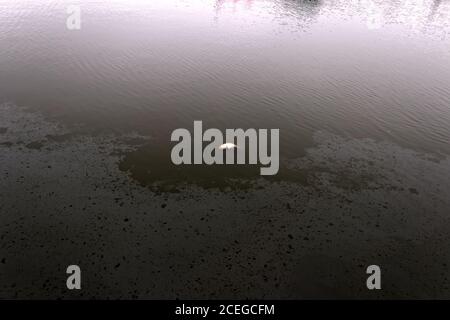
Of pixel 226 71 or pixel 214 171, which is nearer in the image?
pixel 214 171

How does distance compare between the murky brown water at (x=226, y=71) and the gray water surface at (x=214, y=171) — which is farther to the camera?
the murky brown water at (x=226, y=71)

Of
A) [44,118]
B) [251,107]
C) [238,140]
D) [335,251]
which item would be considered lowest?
[335,251]

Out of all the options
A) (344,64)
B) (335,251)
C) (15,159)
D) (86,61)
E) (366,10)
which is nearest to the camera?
(335,251)

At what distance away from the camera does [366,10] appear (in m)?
41.4

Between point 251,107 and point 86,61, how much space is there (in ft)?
37.3

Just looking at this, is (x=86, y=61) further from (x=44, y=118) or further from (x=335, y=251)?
(x=335, y=251)

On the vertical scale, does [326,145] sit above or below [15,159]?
above

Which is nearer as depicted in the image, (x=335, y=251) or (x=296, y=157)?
(x=335, y=251)

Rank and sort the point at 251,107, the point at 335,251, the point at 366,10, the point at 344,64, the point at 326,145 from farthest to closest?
the point at 366,10
the point at 344,64
the point at 251,107
the point at 326,145
the point at 335,251

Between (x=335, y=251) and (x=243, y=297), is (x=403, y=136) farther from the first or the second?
(x=243, y=297)

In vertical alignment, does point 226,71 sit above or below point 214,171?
above

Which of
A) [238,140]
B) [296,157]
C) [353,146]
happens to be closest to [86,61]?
[238,140]

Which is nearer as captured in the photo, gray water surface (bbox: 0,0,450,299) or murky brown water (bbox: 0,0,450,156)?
gray water surface (bbox: 0,0,450,299)

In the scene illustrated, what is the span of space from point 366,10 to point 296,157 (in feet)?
117
